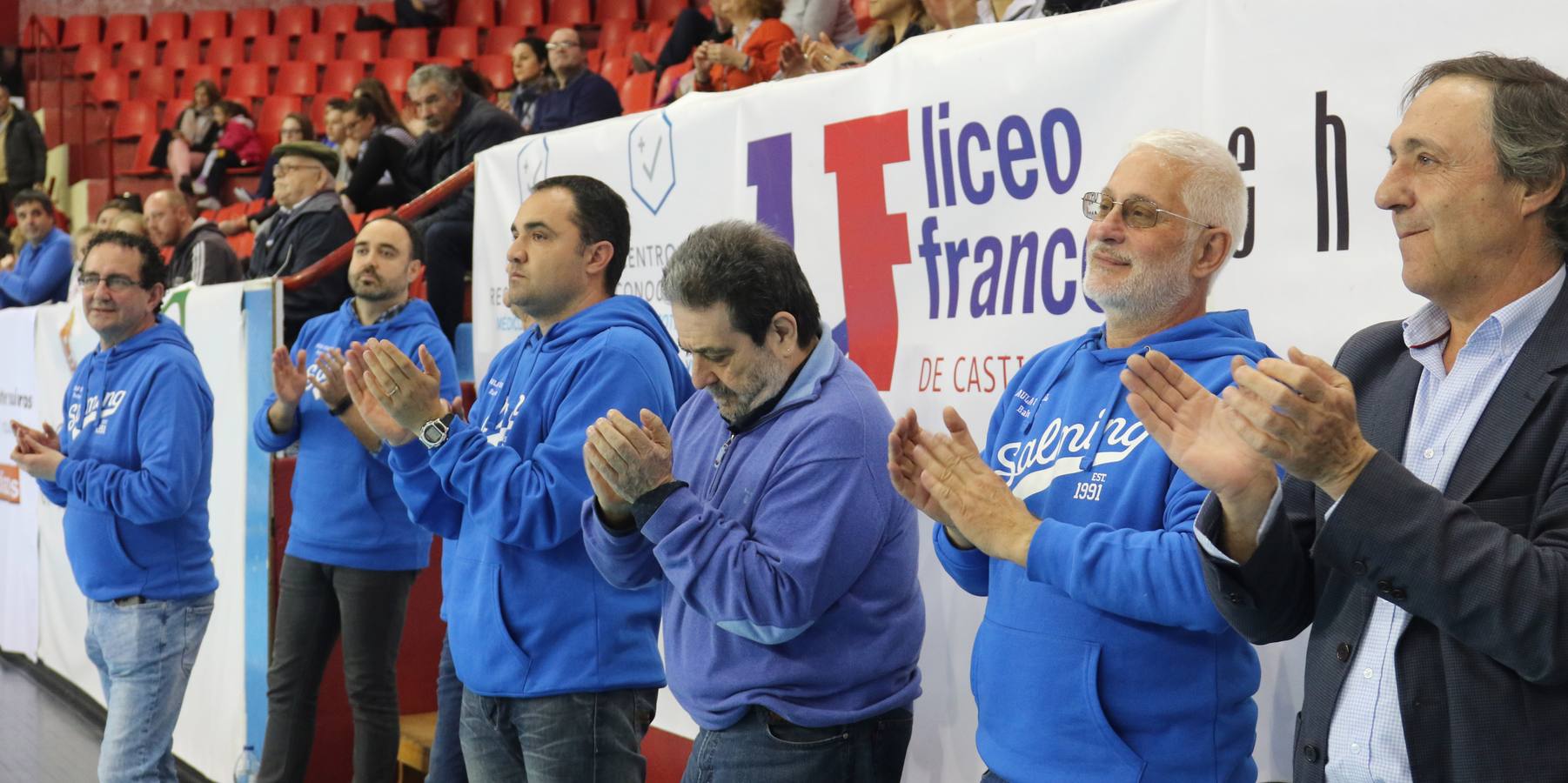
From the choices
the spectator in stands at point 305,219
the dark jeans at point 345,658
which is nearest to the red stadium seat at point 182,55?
the spectator in stands at point 305,219

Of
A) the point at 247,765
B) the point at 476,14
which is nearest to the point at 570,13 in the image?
the point at 476,14

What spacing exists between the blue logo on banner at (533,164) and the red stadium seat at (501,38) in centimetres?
764

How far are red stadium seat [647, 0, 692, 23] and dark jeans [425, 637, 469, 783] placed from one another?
8.91 meters

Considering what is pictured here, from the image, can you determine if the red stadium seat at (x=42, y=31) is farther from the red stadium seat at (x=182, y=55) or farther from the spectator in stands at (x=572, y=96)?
the spectator in stands at (x=572, y=96)

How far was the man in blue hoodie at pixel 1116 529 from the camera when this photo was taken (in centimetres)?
187

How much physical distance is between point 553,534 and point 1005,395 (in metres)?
0.93

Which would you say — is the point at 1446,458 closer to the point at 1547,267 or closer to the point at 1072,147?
the point at 1547,267

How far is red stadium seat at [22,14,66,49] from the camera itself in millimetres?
15648

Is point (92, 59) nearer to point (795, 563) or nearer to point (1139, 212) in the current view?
point (795, 563)

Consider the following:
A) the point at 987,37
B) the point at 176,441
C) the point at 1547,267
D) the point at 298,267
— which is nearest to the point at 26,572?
the point at 298,267

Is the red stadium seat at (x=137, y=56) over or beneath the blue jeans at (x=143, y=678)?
over

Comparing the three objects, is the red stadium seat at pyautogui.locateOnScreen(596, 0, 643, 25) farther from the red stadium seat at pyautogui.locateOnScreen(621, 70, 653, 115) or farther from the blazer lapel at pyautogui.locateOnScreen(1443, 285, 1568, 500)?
the blazer lapel at pyautogui.locateOnScreen(1443, 285, 1568, 500)

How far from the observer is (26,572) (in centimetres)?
771

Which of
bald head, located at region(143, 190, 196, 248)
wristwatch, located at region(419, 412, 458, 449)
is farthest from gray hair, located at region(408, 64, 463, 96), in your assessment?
wristwatch, located at region(419, 412, 458, 449)
